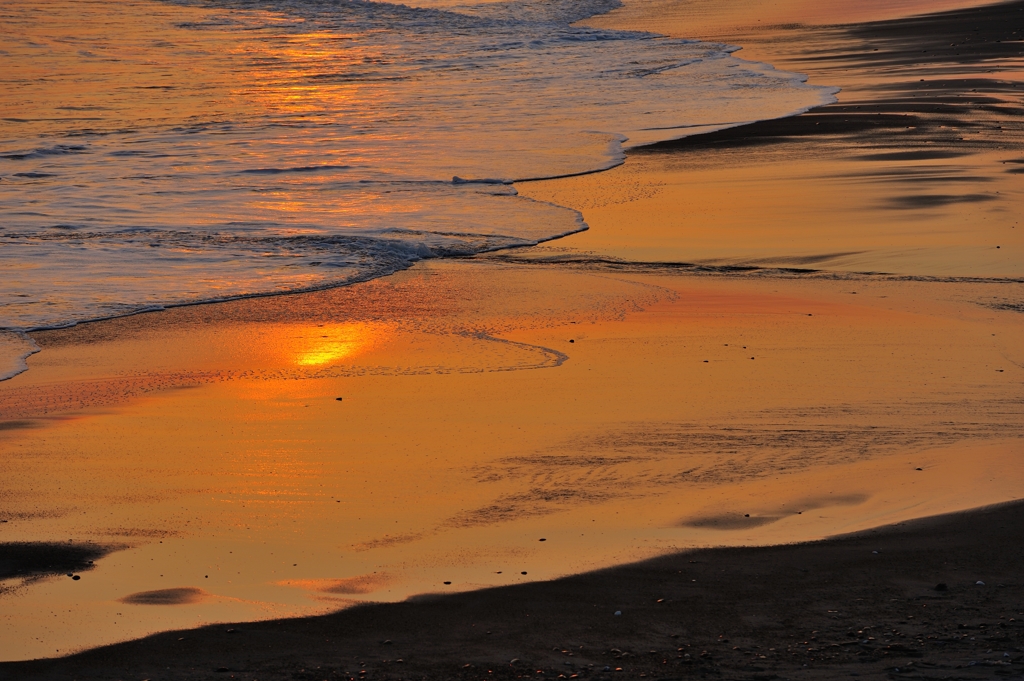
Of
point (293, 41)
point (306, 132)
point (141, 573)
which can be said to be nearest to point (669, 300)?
point (141, 573)

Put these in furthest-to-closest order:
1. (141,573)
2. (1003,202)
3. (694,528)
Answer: (1003,202) < (694,528) < (141,573)

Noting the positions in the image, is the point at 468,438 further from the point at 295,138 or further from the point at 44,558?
the point at 295,138

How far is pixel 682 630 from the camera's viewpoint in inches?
143

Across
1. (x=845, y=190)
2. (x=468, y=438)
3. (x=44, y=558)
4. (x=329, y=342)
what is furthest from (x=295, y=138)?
(x=44, y=558)

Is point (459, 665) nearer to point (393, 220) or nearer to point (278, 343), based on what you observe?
point (278, 343)

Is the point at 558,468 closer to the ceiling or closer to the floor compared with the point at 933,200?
closer to the floor

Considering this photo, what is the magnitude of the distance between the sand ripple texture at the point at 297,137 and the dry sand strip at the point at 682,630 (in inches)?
161

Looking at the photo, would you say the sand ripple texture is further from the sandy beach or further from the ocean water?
the sandy beach

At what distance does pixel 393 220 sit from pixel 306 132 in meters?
5.31

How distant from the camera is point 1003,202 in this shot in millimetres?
9516

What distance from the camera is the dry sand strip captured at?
3430mm

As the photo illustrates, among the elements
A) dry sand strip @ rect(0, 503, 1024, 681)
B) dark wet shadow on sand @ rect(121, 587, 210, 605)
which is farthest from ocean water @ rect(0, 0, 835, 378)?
dry sand strip @ rect(0, 503, 1024, 681)

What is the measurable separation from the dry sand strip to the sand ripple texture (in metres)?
4.09

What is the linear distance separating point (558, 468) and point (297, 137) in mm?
10118
